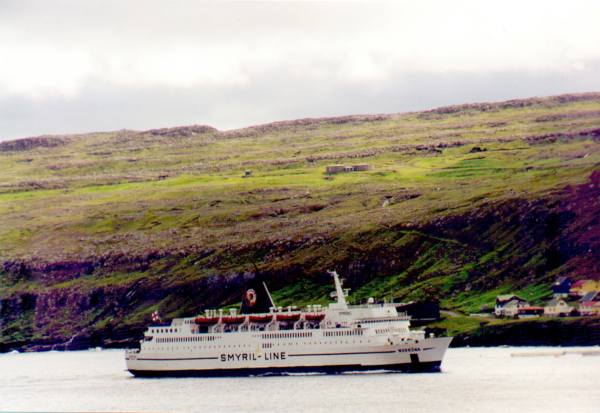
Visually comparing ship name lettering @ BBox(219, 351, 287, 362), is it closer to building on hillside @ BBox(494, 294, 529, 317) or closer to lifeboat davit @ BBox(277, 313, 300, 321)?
lifeboat davit @ BBox(277, 313, 300, 321)

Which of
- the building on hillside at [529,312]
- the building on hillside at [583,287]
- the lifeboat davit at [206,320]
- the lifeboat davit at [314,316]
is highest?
Answer: the lifeboat davit at [206,320]

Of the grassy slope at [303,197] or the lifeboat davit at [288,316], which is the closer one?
the lifeboat davit at [288,316]

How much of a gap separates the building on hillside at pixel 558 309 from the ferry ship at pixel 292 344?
94.9ft

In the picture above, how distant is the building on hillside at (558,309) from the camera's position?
294ft

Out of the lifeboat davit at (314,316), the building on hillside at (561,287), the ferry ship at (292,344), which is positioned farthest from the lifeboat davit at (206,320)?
the building on hillside at (561,287)

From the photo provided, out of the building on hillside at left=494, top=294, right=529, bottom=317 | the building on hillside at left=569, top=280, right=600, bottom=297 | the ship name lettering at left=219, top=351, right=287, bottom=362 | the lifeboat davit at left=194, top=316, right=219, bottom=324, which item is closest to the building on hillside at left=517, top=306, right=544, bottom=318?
the building on hillside at left=494, top=294, right=529, bottom=317

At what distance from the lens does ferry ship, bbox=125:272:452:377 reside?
60312mm

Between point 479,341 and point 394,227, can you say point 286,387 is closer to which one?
point 479,341

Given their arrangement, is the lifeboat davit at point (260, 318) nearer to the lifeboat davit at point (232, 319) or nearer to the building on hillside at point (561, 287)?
the lifeboat davit at point (232, 319)

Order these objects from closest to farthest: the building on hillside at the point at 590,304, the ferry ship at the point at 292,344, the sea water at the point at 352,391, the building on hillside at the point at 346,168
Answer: the sea water at the point at 352,391 → the ferry ship at the point at 292,344 → the building on hillside at the point at 590,304 → the building on hillside at the point at 346,168

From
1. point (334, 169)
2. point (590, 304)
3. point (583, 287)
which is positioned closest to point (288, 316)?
point (590, 304)

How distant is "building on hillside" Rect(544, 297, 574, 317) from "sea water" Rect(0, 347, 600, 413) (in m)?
17.6

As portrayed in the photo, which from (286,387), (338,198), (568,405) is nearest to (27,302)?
(338,198)

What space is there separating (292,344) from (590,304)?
34.9 metres
